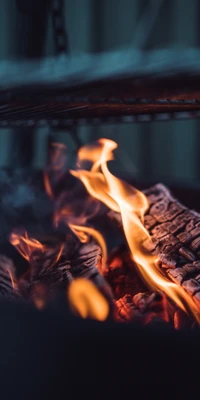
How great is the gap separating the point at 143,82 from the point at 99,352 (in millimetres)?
273

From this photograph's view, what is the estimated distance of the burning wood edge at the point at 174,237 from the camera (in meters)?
0.84

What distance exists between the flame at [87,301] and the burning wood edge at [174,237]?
0.14 metres

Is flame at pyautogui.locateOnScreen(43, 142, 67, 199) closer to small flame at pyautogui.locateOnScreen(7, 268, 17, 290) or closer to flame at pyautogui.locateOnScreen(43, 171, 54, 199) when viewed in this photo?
flame at pyautogui.locateOnScreen(43, 171, 54, 199)

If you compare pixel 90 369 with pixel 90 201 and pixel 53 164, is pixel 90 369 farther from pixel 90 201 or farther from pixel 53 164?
pixel 53 164

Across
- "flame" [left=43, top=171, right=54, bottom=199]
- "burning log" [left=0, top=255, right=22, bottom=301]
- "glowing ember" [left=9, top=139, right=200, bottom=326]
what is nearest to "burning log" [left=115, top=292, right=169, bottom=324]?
"glowing ember" [left=9, top=139, right=200, bottom=326]

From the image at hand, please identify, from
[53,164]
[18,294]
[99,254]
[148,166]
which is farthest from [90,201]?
[148,166]

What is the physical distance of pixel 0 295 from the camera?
2.54 ft

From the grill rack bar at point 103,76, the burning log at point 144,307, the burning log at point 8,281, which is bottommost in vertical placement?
the burning log at point 144,307

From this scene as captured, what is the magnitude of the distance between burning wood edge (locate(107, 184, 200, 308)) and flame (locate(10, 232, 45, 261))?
17cm

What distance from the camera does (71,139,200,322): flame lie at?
0.80 metres

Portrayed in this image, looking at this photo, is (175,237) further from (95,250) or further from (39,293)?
(39,293)

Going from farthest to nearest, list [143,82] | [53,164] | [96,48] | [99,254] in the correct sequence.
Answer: [96,48] → [53,164] → [99,254] → [143,82]

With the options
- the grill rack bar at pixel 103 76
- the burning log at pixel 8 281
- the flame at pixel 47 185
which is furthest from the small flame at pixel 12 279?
the flame at pixel 47 185

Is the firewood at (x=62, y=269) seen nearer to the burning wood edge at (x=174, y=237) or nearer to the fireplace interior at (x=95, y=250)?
the fireplace interior at (x=95, y=250)
